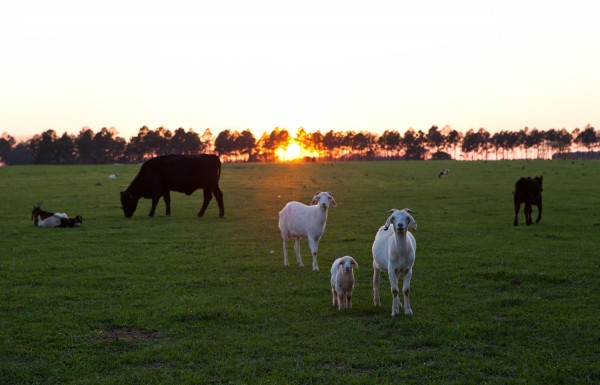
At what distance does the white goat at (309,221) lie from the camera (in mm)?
15852

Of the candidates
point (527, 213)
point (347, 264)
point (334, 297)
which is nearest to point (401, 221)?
point (347, 264)

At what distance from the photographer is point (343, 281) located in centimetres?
1173

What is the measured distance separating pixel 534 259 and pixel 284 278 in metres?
7.89

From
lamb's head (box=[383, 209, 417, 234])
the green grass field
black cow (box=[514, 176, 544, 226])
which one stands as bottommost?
the green grass field

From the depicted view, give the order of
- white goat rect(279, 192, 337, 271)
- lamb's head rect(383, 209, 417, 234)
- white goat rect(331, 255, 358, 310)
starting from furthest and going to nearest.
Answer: white goat rect(279, 192, 337, 271) < white goat rect(331, 255, 358, 310) < lamb's head rect(383, 209, 417, 234)

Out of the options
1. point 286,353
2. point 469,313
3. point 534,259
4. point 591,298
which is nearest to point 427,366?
point 286,353

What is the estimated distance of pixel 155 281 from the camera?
587 inches

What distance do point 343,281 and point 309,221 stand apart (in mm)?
4591

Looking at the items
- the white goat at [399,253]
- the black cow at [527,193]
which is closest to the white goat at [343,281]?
the white goat at [399,253]

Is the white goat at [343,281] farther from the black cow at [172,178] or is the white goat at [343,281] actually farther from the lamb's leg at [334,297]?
the black cow at [172,178]

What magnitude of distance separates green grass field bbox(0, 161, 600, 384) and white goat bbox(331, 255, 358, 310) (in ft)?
0.95

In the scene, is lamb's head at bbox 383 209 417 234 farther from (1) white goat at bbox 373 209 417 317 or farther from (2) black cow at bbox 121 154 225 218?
(2) black cow at bbox 121 154 225 218

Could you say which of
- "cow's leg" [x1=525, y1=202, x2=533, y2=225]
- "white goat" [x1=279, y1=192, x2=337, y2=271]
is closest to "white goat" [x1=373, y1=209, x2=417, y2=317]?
"white goat" [x1=279, y1=192, x2=337, y2=271]

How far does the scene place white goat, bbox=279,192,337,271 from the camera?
52.0 feet
